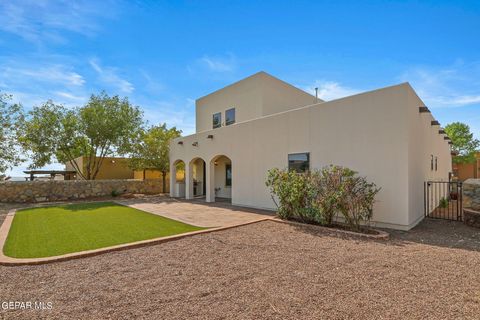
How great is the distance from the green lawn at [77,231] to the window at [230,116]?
28.0ft

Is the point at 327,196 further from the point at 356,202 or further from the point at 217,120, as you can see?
the point at 217,120

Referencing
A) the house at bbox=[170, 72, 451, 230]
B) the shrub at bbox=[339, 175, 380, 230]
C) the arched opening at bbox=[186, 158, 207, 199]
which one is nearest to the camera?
the shrub at bbox=[339, 175, 380, 230]

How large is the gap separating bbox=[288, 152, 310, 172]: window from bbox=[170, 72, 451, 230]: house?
41 millimetres

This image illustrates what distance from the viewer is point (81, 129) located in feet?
61.8

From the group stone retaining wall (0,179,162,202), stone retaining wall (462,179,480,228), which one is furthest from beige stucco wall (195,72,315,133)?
stone retaining wall (462,179,480,228)

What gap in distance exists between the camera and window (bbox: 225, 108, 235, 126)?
54.3 feet

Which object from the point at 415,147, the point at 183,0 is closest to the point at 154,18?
the point at 183,0

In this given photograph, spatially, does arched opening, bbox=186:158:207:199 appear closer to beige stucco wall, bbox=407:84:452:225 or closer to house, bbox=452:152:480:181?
beige stucco wall, bbox=407:84:452:225

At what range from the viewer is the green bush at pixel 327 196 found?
7383 mm

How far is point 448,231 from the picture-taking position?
760 centimetres

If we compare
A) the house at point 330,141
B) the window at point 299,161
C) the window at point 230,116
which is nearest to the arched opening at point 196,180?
the house at point 330,141

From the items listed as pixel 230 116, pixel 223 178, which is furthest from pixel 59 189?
pixel 230 116

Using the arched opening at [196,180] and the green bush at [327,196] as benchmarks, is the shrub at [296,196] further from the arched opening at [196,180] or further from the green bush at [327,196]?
the arched opening at [196,180]

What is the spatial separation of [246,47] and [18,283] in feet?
37.0
